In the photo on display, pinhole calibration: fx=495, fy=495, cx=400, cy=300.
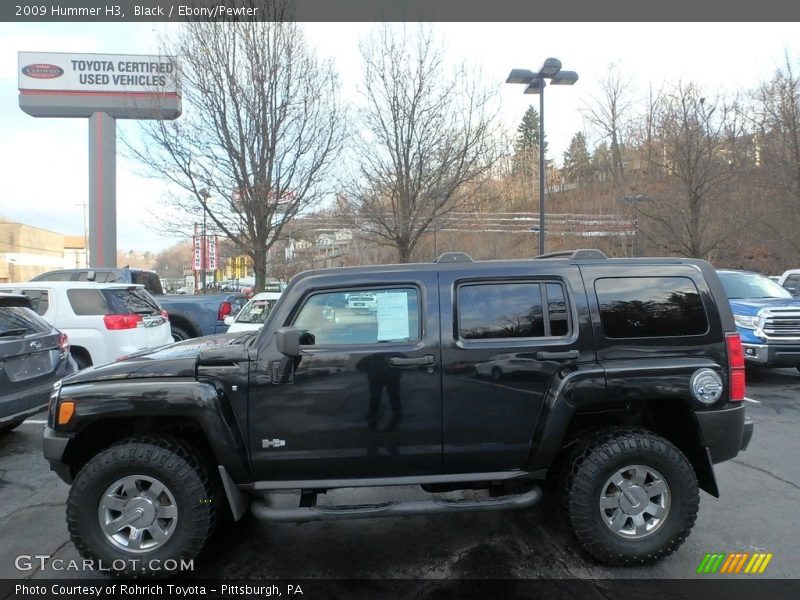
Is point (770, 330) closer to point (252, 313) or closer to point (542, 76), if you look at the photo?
point (542, 76)

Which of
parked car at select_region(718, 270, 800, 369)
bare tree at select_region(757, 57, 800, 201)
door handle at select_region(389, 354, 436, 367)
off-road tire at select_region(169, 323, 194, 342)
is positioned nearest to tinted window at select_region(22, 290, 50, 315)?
off-road tire at select_region(169, 323, 194, 342)

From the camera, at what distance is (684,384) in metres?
3.15

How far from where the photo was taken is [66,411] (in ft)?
10.1

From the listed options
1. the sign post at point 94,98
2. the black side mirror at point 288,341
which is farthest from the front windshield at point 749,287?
the sign post at point 94,98

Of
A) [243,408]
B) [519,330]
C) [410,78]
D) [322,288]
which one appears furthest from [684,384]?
[410,78]

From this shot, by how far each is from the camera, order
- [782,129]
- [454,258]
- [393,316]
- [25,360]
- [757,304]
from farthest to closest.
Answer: [782,129] < [757,304] < [25,360] < [454,258] < [393,316]

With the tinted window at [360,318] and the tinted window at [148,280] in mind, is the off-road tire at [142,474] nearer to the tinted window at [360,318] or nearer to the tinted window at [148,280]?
the tinted window at [360,318]

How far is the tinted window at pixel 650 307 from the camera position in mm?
3262

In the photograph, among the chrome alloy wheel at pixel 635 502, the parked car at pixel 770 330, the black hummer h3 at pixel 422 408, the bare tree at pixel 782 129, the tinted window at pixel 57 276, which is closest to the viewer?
the black hummer h3 at pixel 422 408

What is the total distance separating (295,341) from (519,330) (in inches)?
56.7

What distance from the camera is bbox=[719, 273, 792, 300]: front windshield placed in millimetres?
9203

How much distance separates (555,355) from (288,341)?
1.67 m

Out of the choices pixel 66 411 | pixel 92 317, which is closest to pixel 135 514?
pixel 66 411

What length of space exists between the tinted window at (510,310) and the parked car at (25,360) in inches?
182
